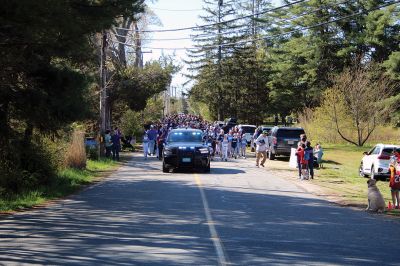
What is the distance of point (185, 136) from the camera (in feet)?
79.9

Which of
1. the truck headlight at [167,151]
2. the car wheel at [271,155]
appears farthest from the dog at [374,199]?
the car wheel at [271,155]

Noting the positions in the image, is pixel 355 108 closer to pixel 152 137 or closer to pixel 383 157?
pixel 152 137

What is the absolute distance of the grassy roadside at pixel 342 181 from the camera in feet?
53.2

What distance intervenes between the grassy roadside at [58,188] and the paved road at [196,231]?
0.81m

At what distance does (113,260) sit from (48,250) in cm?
126

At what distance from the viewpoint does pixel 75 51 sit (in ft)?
44.9

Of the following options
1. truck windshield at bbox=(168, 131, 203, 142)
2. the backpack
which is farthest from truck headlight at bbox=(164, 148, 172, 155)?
the backpack

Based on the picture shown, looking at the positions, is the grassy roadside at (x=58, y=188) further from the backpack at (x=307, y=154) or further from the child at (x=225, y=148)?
the backpack at (x=307, y=154)

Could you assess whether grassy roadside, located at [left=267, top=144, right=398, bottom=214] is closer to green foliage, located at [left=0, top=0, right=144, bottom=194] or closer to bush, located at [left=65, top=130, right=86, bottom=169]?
green foliage, located at [left=0, top=0, right=144, bottom=194]

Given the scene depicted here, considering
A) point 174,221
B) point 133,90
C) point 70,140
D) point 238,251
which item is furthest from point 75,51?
point 133,90

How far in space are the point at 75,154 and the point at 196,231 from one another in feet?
43.9

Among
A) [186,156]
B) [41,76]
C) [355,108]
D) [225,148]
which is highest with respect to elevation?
[355,108]

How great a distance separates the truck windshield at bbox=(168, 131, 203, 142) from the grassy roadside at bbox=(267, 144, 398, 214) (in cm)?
403

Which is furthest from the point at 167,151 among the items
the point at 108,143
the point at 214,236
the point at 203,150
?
the point at 214,236
